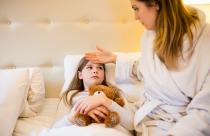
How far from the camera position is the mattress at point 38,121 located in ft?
4.94

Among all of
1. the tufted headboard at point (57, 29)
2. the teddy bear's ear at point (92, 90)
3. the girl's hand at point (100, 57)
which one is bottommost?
the teddy bear's ear at point (92, 90)

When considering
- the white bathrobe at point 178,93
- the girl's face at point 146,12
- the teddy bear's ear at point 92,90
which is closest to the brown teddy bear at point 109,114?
the teddy bear's ear at point 92,90

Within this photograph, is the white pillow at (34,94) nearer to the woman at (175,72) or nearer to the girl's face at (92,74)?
the girl's face at (92,74)

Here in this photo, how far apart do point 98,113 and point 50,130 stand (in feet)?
0.73

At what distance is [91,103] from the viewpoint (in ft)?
4.42

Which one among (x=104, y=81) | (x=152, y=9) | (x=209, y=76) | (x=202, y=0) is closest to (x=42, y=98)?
(x=104, y=81)

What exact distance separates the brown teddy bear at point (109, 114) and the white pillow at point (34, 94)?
384 millimetres

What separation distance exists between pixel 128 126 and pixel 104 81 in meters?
0.30

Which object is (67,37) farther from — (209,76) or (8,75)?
(209,76)

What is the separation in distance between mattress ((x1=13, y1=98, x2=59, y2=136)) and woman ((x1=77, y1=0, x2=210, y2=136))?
0.30 meters

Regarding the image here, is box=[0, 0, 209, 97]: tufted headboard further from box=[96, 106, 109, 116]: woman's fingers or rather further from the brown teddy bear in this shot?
box=[96, 106, 109, 116]: woman's fingers

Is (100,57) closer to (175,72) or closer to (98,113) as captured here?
(98,113)

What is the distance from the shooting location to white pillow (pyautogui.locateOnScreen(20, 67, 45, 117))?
165cm

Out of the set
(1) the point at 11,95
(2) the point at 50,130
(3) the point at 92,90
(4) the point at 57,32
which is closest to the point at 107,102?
(3) the point at 92,90
